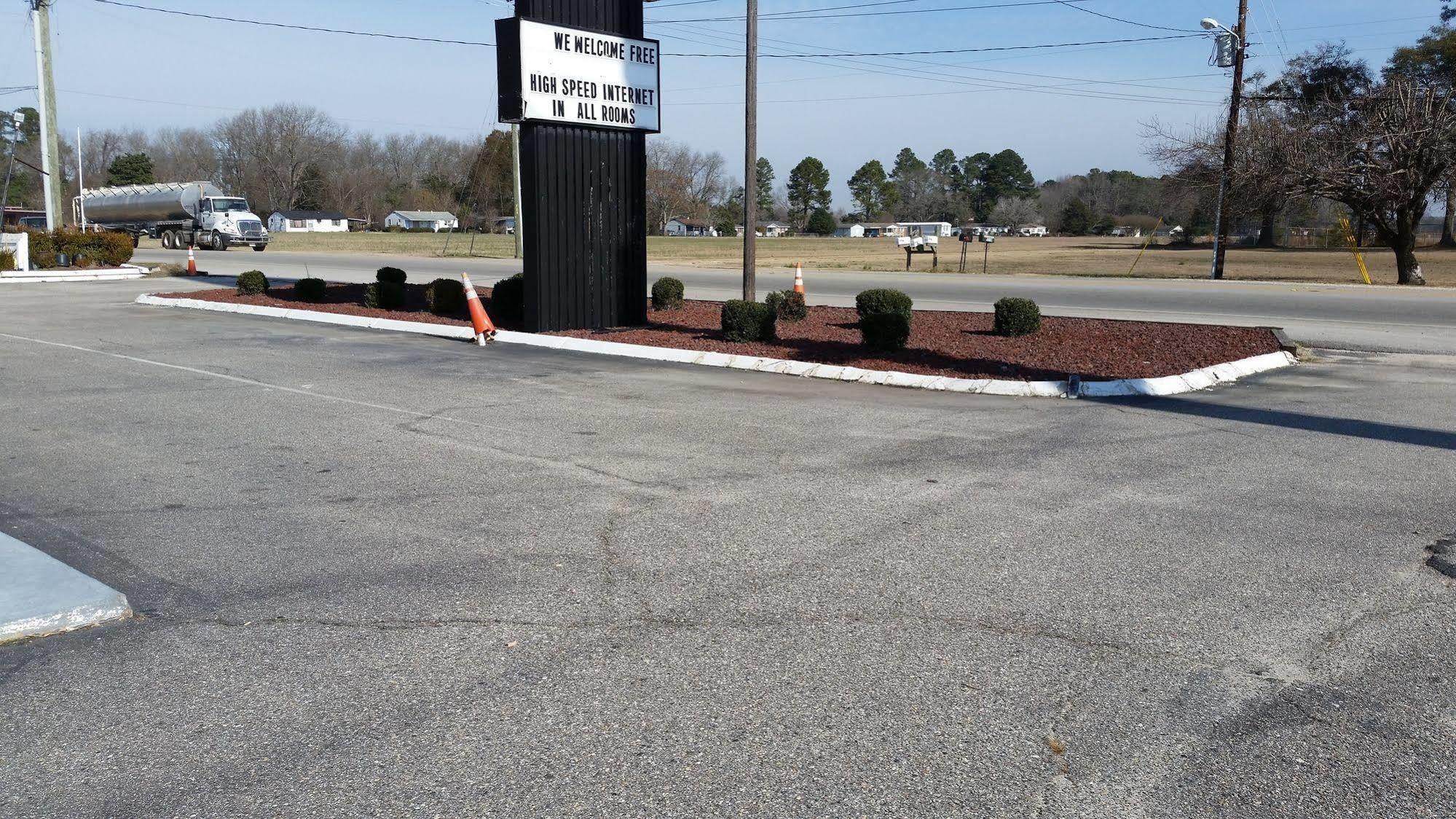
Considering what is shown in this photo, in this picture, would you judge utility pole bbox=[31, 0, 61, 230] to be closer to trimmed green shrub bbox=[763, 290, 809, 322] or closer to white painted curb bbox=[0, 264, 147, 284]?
white painted curb bbox=[0, 264, 147, 284]

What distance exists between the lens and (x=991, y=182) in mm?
173500

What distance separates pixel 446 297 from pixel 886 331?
7789mm

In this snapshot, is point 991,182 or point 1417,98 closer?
point 1417,98

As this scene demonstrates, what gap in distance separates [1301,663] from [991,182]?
177002 millimetres

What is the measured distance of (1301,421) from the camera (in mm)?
9484

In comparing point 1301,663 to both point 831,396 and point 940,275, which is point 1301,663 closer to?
point 831,396

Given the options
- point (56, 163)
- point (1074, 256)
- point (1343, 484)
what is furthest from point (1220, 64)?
point (56, 163)

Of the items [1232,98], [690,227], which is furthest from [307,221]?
[1232,98]

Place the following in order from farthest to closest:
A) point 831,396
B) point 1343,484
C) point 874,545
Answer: point 831,396
point 1343,484
point 874,545

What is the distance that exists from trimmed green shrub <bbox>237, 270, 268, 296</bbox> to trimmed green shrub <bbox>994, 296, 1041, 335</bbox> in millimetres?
13469

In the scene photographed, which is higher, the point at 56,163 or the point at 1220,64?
the point at 1220,64

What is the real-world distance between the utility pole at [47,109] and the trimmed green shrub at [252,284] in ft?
50.6

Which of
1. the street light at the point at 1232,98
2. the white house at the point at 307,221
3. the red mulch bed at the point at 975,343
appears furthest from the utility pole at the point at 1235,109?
the white house at the point at 307,221

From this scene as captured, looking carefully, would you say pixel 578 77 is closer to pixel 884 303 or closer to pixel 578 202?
pixel 578 202
